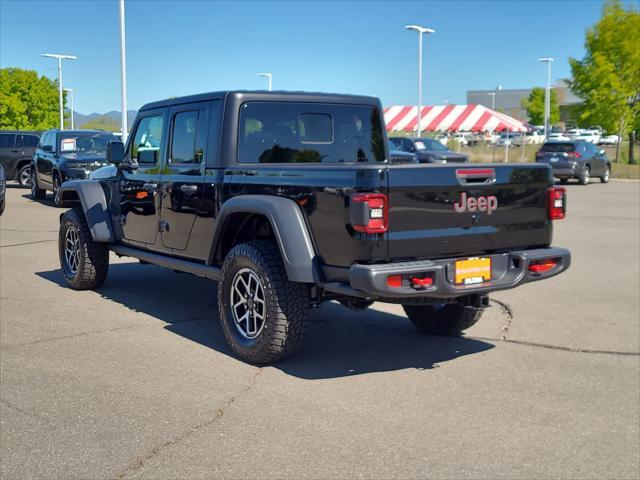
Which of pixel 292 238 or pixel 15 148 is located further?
pixel 15 148

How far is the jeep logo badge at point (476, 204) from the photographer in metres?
5.18

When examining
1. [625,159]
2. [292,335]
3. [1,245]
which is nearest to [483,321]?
[292,335]

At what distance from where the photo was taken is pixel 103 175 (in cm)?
797

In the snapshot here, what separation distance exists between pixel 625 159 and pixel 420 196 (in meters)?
43.1

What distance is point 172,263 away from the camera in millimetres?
6719

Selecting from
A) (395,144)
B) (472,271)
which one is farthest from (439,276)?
(395,144)

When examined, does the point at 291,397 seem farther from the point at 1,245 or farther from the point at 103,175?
the point at 1,245

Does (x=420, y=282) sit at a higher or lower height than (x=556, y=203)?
lower

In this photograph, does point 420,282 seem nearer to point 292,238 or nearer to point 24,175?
point 292,238

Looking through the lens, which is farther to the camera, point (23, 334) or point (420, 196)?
point (23, 334)

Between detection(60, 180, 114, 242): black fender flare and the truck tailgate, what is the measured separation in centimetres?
379

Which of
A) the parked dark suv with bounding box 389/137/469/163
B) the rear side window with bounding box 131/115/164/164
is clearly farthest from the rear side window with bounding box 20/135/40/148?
the rear side window with bounding box 131/115/164/164

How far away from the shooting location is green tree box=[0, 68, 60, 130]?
6195 centimetres

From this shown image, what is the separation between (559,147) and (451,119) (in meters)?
23.3
